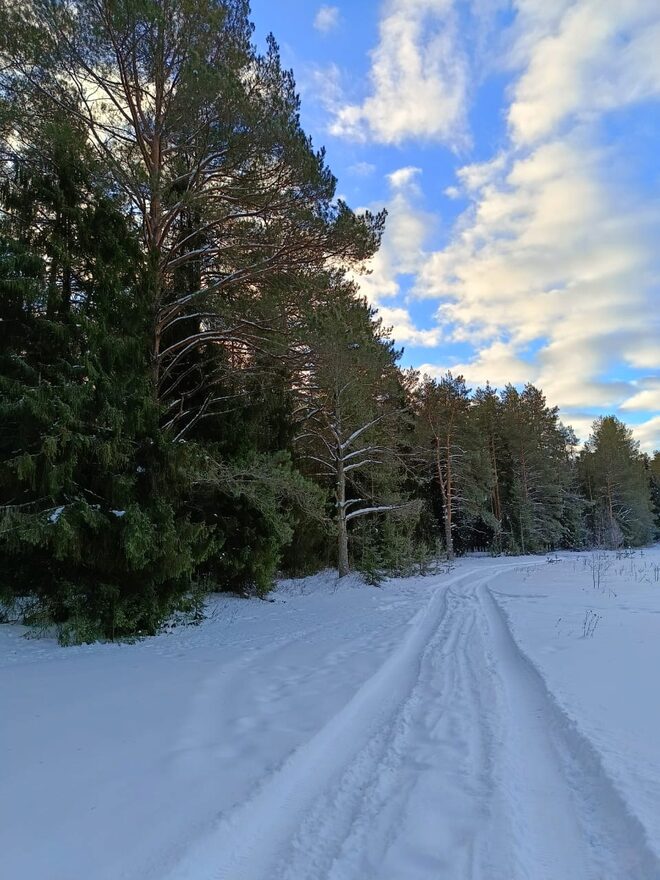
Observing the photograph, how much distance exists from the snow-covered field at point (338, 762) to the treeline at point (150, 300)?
1.99 meters

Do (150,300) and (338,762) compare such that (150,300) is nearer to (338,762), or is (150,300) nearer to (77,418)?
(77,418)

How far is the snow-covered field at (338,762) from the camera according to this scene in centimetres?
250

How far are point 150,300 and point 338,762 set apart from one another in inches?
345

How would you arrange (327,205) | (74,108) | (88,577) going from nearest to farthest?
(88,577) → (74,108) → (327,205)

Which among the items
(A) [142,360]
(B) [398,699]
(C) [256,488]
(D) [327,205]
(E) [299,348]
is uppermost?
(D) [327,205]

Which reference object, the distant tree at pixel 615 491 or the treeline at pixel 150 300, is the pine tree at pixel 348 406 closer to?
the treeline at pixel 150 300

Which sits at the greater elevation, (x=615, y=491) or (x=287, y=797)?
(x=615, y=491)

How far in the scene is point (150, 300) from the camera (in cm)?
973

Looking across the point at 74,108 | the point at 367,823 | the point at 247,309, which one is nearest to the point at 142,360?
the point at 247,309

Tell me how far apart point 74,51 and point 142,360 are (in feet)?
18.0

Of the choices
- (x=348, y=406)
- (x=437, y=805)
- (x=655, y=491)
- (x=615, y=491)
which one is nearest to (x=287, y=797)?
(x=437, y=805)

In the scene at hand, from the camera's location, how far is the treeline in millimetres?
7887

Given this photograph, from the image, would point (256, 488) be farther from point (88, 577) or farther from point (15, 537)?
point (15, 537)

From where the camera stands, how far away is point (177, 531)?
8.82 meters
